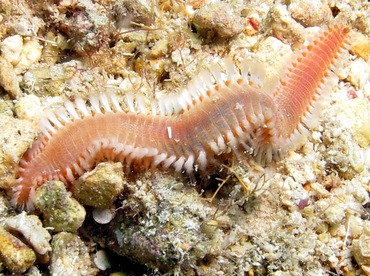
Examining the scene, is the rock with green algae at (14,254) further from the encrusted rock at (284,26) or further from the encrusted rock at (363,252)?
the encrusted rock at (284,26)

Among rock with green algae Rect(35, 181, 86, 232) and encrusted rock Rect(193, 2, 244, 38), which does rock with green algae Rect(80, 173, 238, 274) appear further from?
encrusted rock Rect(193, 2, 244, 38)

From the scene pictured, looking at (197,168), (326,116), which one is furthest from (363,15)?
(197,168)

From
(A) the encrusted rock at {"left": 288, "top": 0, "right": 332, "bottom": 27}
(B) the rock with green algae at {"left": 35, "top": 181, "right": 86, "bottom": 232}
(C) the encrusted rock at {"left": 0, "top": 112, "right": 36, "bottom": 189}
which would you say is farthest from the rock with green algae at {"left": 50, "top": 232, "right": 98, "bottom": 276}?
(A) the encrusted rock at {"left": 288, "top": 0, "right": 332, "bottom": 27}

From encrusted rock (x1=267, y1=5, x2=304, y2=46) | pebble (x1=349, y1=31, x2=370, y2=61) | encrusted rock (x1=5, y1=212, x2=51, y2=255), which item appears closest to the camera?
encrusted rock (x1=5, y1=212, x2=51, y2=255)

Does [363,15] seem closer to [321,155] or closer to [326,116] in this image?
[326,116]

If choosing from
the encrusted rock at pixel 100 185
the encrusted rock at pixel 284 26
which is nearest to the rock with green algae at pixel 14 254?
the encrusted rock at pixel 100 185
